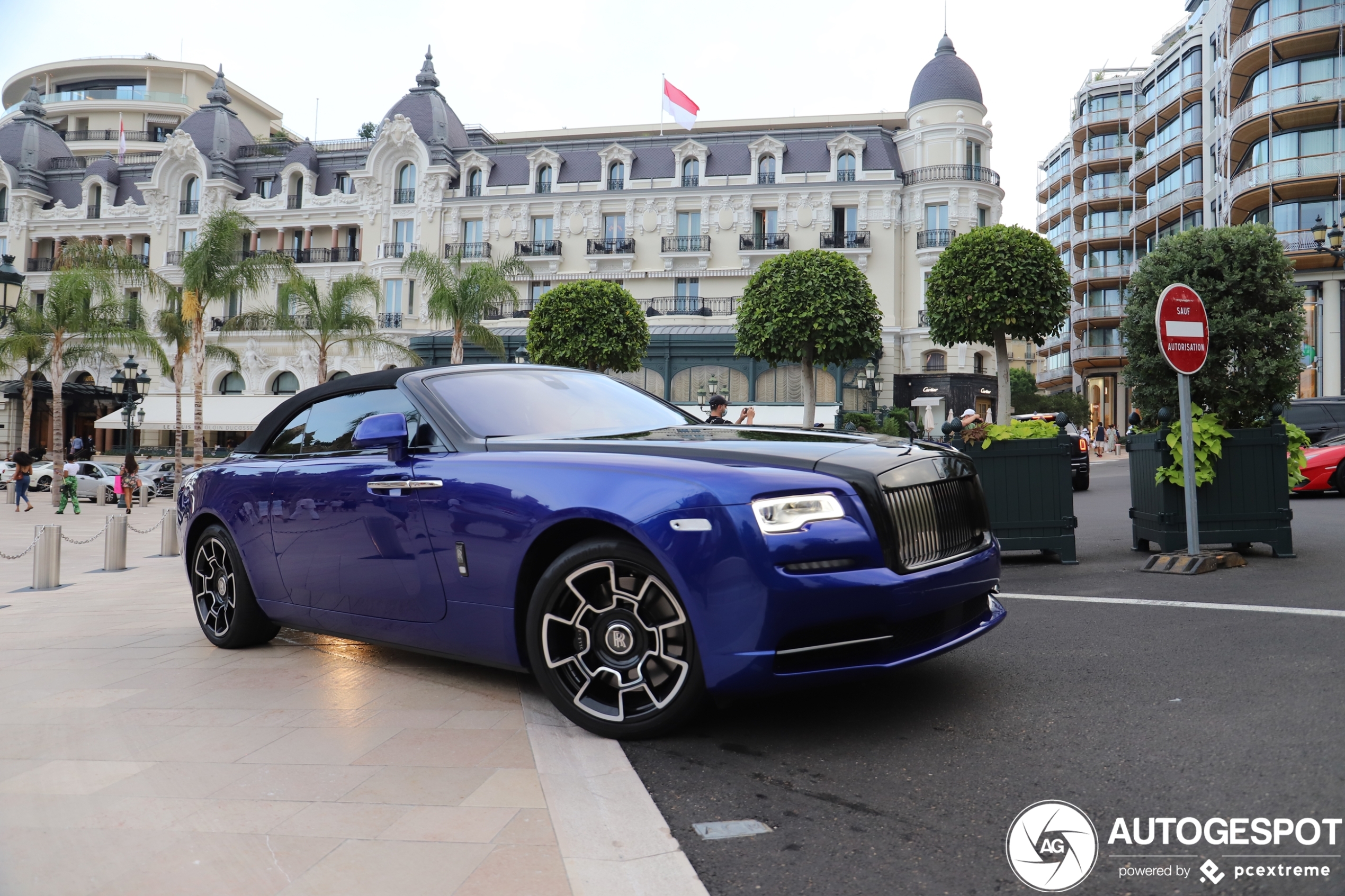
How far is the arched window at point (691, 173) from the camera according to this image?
44000 mm

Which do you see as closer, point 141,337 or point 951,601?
point 951,601

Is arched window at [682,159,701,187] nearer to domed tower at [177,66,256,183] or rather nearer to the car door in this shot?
domed tower at [177,66,256,183]

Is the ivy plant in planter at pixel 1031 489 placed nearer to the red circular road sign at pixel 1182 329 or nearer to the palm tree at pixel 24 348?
the red circular road sign at pixel 1182 329

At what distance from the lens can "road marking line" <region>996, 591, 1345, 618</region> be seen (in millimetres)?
5582

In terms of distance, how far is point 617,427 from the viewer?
14.6 feet

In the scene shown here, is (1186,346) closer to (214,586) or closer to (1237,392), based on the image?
(1237,392)

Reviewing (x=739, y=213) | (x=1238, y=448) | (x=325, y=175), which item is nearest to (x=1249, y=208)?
(x=739, y=213)

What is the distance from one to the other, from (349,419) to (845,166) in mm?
41495

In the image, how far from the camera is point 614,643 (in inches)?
138

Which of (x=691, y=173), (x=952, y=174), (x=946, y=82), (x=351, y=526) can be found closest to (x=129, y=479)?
(x=351, y=526)

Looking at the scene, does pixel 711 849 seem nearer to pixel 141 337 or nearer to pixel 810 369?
pixel 810 369

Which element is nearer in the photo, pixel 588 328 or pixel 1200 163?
pixel 588 328

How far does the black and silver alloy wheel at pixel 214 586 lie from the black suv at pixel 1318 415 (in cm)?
1963

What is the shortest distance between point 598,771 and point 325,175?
50.6 m
